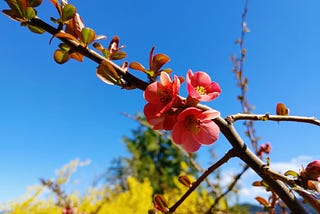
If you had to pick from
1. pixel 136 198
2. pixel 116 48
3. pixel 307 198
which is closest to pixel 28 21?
pixel 116 48

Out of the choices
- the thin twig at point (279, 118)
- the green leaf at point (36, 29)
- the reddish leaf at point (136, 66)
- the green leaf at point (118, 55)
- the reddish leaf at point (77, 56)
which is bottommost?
the green leaf at point (36, 29)

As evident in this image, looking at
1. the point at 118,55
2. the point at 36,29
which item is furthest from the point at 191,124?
the point at 36,29

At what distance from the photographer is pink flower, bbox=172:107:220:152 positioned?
515 mm

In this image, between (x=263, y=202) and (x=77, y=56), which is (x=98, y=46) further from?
(x=263, y=202)

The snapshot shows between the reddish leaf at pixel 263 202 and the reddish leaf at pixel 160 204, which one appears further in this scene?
the reddish leaf at pixel 263 202

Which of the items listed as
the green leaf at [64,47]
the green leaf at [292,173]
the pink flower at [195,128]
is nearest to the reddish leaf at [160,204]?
the pink flower at [195,128]

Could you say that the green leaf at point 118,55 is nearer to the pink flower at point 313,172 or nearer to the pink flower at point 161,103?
the pink flower at point 161,103

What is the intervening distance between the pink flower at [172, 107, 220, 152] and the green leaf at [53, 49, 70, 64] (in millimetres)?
263

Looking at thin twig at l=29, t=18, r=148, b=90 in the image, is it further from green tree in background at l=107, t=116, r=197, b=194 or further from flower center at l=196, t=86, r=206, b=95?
green tree in background at l=107, t=116, r=197, b=194

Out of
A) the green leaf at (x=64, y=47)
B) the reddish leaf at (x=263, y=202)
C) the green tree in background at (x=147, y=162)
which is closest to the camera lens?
the green leaf at (x=64, y=47)

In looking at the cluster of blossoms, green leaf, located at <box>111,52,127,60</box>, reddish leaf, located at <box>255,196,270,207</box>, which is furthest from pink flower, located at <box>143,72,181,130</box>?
reddish leaf, located at <box>255,196,270,207</box>

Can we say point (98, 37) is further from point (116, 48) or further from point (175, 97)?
point (175, 97)

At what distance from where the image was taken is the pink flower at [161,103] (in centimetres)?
53

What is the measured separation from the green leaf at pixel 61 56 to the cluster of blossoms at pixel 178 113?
199mm
